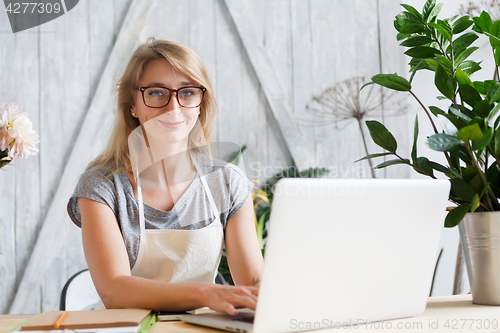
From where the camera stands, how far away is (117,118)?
1.23 m

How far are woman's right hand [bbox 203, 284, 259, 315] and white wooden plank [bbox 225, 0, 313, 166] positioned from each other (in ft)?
5.29

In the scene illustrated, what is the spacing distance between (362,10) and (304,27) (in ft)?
1.18

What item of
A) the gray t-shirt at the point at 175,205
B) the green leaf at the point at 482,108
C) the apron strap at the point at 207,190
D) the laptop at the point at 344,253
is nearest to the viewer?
the laptop at the point at 344,253

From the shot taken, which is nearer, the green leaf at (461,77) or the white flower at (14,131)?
the green leaf at (461,77)

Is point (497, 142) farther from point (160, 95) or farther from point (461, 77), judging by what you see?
point (160, 95)

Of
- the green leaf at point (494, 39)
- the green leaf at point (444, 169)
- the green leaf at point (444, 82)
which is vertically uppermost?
the green leaf at point (494, 39)

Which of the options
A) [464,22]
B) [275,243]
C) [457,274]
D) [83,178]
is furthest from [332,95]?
[275,243]

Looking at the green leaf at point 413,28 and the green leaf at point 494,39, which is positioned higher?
the green leaf at point 413,28

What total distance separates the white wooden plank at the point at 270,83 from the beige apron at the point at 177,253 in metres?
1.13

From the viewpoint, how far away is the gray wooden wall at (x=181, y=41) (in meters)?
2.06

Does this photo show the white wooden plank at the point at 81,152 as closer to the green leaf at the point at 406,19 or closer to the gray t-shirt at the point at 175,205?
the gray t-shirt at the point at 175,205

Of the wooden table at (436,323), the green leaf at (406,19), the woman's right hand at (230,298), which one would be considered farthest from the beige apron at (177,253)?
the green leaf at (406,19)

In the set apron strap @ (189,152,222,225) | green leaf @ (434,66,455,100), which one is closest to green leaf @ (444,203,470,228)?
green leaf @ (434,66,455,100)

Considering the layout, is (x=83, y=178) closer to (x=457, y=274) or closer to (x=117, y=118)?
(x=117, y=118)
